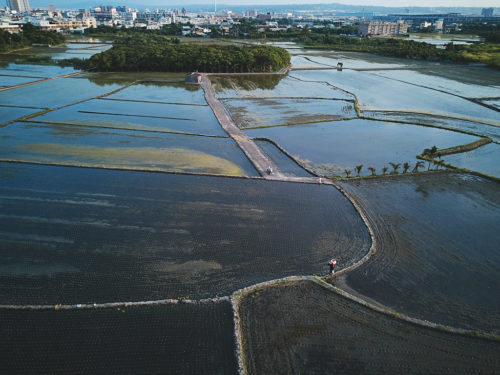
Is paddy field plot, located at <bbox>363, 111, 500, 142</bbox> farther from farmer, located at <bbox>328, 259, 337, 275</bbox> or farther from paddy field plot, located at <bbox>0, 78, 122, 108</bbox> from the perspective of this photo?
paddy field plot, located at <bbox>0, 78, 122, 108</bbox>

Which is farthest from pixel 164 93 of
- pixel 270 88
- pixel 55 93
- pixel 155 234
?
pixel 155 234

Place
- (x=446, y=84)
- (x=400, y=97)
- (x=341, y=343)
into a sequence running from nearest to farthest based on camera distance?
(x=341, y=343)
(x=400, y=97)
(x=446, y=84)

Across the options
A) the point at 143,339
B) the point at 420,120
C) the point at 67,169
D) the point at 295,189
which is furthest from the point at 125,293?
the point at 420,120

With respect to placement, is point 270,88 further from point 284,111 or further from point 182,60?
point 182,60

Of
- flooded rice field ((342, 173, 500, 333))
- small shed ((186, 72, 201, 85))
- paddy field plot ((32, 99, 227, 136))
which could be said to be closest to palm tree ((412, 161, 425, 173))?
flooded rice field ((342, 173, 500, 333))

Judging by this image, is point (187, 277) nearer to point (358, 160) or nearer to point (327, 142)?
point (358, 160)

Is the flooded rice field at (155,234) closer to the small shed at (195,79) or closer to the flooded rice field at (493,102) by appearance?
the small shed at (195,79)
